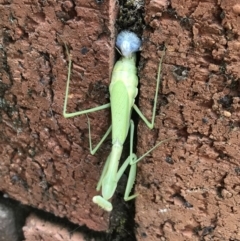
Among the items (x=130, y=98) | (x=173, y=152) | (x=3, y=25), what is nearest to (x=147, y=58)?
(x=130, y=98)

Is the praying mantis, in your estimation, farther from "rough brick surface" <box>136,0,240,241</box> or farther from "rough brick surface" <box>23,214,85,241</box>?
"rough brick surface" <box>23,214,85,241</box>

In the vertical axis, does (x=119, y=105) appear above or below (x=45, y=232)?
above

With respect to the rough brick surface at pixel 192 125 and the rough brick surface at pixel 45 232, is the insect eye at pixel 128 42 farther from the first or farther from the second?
the rough brick surface at pixel 45 232

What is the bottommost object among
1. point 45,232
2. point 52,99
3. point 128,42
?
point 45,232

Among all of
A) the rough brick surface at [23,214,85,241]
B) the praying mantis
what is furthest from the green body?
the rough brick surface at [23,214,85,241]

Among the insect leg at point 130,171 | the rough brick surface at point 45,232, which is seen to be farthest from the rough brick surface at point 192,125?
the rough brick surface at point 45,232

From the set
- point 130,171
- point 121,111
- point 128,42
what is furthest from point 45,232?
point 128,42

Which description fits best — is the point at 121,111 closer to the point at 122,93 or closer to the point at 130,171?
the point at 122,93
